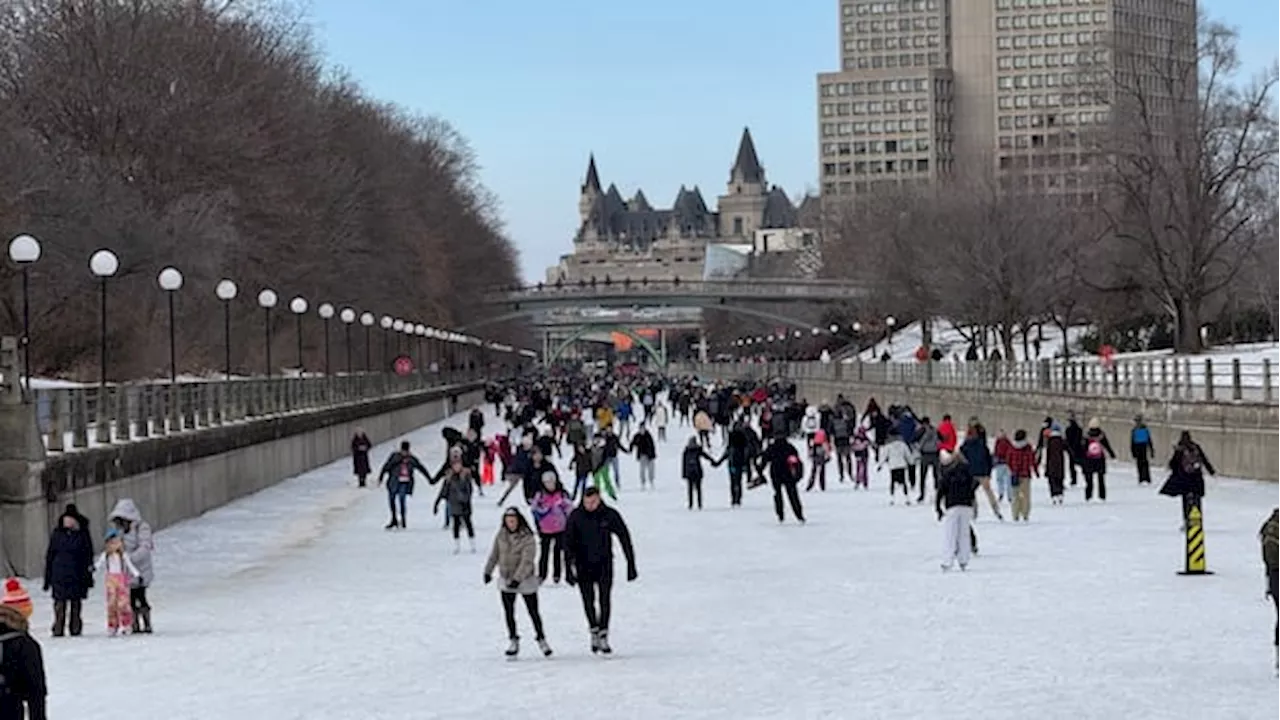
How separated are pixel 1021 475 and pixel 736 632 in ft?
42.8

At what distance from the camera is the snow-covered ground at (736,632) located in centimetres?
1580

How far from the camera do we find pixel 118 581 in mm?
21188

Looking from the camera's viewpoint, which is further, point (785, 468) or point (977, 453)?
point (785, 468)

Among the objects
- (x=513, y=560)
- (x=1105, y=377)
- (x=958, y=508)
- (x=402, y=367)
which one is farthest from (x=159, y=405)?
(x=402, y=367)

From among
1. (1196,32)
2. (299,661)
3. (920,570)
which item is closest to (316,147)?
(1196,32)

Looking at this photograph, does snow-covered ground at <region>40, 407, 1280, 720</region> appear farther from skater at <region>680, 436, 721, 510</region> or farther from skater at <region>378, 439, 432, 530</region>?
skater at <region>680, 436, 721, 510</region>

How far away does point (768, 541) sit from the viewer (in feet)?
99.0

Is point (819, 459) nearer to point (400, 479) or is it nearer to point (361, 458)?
point (361, 458)

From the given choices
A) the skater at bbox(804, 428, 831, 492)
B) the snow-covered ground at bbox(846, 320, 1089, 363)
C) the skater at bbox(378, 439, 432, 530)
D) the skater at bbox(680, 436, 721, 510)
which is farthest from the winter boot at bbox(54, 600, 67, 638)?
the snow-covered ground at bbox(846, 320, 1089, 363)

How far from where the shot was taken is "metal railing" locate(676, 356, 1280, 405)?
4203 cm

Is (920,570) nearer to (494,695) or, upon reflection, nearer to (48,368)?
(494,695)

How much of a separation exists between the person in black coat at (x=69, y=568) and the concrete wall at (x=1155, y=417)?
76.7ft

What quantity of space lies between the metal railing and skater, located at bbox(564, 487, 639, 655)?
23.2 metres

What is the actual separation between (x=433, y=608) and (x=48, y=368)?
36024 millimetres
